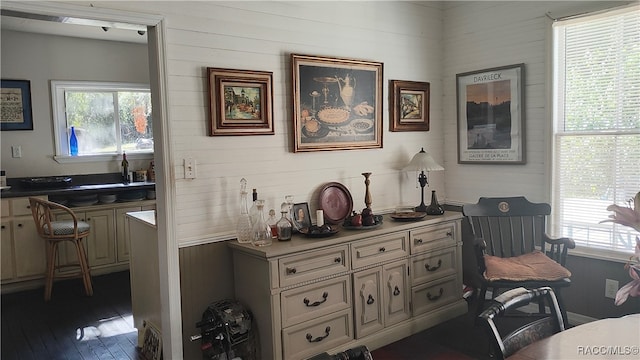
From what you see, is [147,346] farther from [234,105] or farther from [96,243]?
[96,243]

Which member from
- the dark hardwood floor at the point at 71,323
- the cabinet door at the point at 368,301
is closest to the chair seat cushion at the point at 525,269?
the cabinet door at the point at 368,301

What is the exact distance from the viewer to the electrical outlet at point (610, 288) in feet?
10.7

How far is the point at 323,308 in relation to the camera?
2.96 meters

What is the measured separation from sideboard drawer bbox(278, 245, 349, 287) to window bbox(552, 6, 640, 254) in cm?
165

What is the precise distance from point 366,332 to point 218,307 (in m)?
0.96

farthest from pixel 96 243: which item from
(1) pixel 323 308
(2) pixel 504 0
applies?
(2) pixel 504 0

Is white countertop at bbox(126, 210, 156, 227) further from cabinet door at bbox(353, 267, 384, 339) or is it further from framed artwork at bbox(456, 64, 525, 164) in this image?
framed artwork at bbox(456, 64, 525, 164)

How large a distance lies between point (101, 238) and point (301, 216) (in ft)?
9.41

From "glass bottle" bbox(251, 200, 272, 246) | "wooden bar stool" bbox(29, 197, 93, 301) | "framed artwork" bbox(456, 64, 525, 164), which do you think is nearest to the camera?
"glass bottle" bbox(251, 200, 272, 246)

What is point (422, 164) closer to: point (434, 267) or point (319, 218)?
point (434, 267)

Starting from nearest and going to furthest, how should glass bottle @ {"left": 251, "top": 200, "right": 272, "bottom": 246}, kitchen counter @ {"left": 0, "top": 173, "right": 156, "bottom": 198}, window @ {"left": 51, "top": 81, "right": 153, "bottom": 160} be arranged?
glass bottle @ {"left": 251, "top": 200, "right": 272, "bottom": 246}
kitchen counter @ {"left": 0, "top": 173, "right": 156, "bottom": 198}
window @ {"left": 51, "top": 81, "right": 153, "bottom": 160}

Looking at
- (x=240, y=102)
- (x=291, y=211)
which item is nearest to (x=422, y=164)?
(x=291, y=211)

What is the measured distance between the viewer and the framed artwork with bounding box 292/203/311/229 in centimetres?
325

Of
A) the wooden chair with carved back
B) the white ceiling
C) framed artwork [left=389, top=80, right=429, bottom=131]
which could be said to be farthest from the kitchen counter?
the wooden chair with carved back
